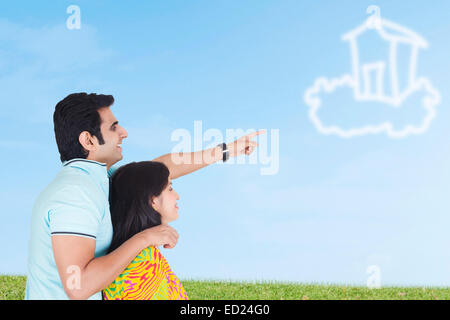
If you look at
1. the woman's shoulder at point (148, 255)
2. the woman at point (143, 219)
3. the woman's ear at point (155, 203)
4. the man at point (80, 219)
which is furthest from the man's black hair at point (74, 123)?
the woman's shoulder at point (148, 255)

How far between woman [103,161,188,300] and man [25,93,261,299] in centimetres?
9

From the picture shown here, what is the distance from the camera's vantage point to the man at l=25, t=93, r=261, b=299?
312cm

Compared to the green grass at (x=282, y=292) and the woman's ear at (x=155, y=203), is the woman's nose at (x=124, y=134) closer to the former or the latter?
the woman's ear at (x=155, y=203)

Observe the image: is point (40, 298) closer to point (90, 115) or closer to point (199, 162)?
point (90, 115)

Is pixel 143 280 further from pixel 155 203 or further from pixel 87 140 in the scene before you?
pixel 87 140

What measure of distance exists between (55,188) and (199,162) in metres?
1.86

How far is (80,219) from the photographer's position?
125 inches

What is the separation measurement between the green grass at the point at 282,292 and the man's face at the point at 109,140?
4.16 meters

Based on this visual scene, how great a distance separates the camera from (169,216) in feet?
11.6

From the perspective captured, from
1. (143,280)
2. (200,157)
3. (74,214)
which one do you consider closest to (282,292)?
(200,157)

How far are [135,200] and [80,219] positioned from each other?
395mm
